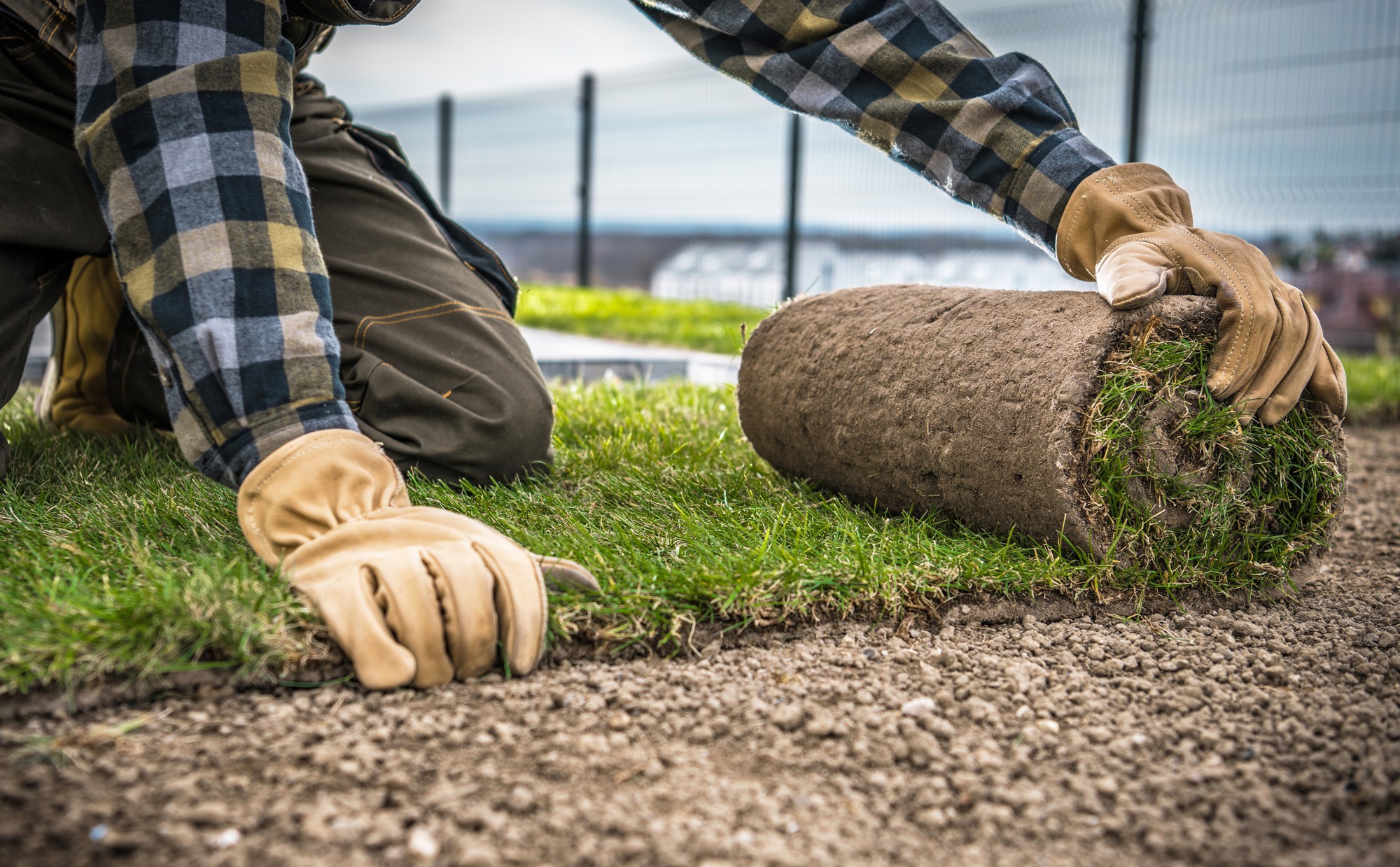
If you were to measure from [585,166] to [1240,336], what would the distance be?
797 cm

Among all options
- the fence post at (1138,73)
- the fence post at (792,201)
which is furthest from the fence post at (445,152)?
the fence post at (1138,73)

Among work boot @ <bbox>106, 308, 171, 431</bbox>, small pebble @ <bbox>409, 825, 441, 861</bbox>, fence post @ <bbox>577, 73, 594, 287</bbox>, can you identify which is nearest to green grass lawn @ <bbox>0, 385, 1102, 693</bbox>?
work boot @ <bbox>106, 308, 171, 431</bbox>

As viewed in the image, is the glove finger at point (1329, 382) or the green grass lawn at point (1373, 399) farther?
the green grass lawn at point (1373, 399)

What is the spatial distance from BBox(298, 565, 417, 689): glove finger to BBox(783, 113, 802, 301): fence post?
612cm

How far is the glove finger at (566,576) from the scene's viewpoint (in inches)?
51.0

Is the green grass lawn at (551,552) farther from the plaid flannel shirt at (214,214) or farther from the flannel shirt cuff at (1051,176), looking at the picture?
the flannel shirt cuff at (1051,176)

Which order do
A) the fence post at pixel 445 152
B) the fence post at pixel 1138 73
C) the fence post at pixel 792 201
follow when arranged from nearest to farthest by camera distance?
the fence post at pixel 1138 73 → the fence post at pixel 792 201 → the fence post at pixel 445 152

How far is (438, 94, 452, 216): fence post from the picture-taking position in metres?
10.2

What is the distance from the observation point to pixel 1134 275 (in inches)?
60.0

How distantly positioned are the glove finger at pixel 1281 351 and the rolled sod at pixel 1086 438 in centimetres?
4

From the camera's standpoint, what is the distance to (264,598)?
1.18 meters

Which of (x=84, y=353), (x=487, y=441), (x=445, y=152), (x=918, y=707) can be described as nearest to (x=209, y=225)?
(x=487, y=441)

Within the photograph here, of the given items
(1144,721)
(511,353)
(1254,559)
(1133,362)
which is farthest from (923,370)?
(511,353)

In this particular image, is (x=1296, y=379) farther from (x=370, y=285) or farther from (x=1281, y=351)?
(x=370, y=285)
